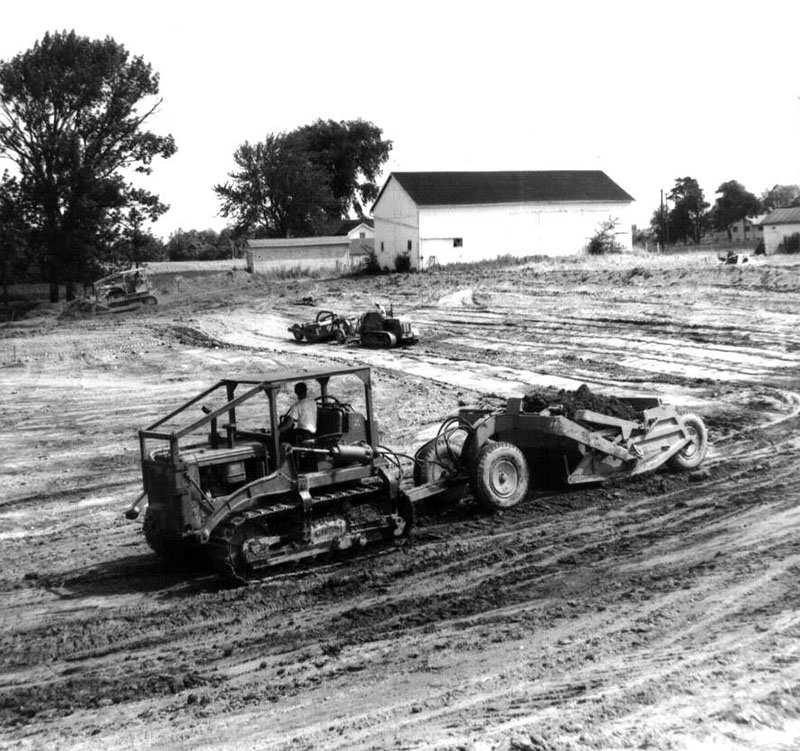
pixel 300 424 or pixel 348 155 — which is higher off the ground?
pixel 348 155

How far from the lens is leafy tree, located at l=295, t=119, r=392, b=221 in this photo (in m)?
107

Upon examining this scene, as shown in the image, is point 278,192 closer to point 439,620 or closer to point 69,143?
point 69,143

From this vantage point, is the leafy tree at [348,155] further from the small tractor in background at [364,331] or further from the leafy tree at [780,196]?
the small tractor in background at [364,331]

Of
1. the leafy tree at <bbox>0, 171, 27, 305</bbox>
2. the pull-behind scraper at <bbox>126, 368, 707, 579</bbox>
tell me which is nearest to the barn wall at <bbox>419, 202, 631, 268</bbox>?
the leafy tree at <bbox>0, 171, 27, 305</bbox>

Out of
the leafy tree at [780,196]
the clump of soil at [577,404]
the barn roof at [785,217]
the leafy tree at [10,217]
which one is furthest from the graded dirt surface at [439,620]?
the leafy tree at [780,196]

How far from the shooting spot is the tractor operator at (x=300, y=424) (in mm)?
11023

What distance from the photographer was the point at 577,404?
1383 cm

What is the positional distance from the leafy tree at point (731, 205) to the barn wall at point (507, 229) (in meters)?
50.2

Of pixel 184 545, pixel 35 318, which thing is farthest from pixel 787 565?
pixel 35 318

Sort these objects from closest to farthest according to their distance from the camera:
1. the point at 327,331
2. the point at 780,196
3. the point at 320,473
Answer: the point at 320,473, the point at 327,331, the point at 780,196

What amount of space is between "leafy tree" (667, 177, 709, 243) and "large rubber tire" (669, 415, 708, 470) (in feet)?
311

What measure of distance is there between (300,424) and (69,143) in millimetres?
45861

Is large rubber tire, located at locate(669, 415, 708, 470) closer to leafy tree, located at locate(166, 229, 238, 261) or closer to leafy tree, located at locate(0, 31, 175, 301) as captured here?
leafy tree, located at locate(0, 31, 175, 301)

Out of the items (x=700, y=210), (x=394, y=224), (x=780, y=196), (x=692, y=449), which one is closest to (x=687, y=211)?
(x=700, y=210)
